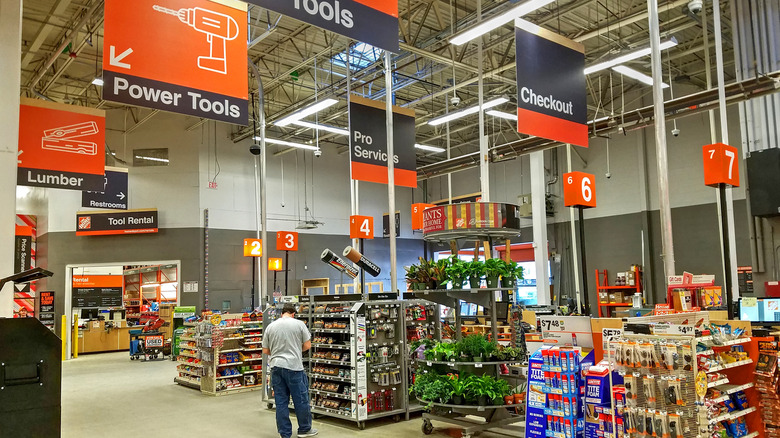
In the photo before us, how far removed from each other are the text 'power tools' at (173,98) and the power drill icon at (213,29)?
0.30 meters

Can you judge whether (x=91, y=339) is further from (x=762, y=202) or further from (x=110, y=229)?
(x=762, y=202)

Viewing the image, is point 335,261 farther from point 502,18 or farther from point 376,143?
point 502,18

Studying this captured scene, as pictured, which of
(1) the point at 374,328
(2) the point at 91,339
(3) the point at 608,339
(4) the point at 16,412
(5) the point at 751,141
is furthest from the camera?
(2) the point at 91,339

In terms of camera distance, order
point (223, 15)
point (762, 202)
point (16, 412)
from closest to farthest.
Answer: point (16, 412)
point (223, 15)
point (762, 202)

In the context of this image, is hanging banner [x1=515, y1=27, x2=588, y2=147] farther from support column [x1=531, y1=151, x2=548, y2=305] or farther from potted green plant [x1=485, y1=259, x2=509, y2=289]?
support column [x1=531, y1=151, x2=548, y2=305]

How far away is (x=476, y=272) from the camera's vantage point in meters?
6.49

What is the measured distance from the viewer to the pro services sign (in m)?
17.5

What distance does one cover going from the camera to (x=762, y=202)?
31.5ft

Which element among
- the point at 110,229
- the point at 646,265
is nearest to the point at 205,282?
the point at 110,229

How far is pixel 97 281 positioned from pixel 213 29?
53.8ft

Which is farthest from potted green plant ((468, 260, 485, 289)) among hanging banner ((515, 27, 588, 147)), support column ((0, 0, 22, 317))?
support column ((0, 0, 22, 317))

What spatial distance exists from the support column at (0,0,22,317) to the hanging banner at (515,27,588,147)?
467 cm

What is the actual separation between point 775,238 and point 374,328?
7.30m

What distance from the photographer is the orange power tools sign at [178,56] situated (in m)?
4.44
